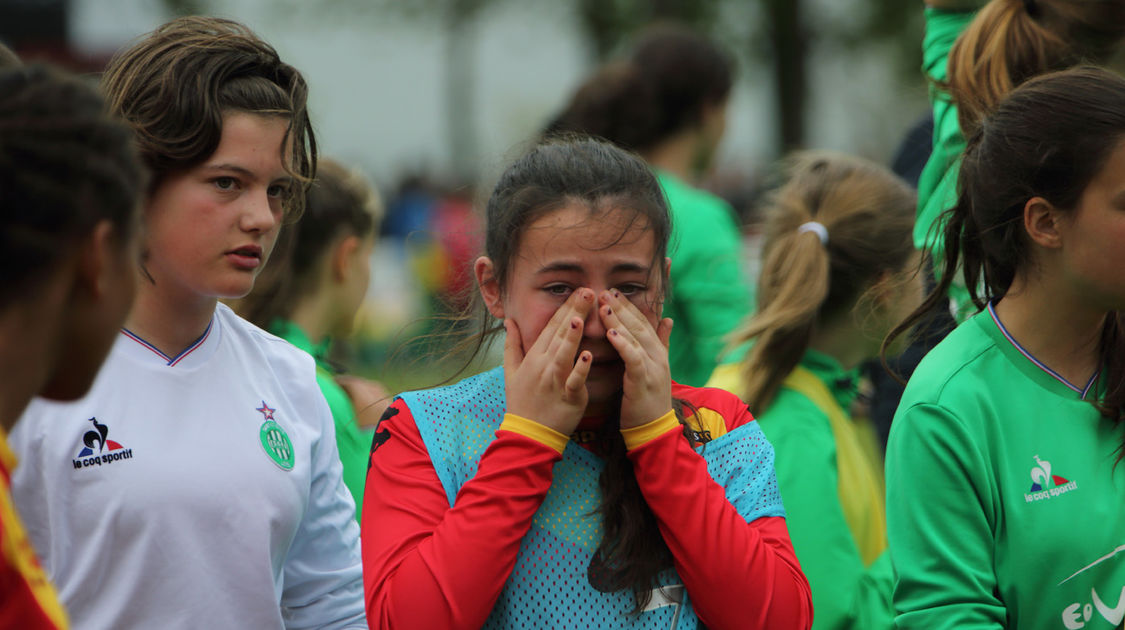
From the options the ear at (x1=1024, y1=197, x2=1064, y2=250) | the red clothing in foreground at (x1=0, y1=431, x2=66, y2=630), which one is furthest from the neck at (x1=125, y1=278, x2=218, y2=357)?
the ear at (x1=1024, y1=197, x2=1064, y2=250)

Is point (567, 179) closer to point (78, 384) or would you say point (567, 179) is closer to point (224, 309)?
point (224, 309)

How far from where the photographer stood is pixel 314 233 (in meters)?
4.27

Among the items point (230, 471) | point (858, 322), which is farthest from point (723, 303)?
point (230, 471)

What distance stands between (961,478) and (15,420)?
1.70 meters

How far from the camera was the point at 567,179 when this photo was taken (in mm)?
2572

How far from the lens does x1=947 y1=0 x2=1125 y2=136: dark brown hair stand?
341cm

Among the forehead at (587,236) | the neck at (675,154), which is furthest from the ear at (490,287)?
the neck at (675,154)

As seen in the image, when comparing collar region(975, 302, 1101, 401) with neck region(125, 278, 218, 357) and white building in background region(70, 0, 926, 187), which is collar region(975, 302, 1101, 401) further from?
white building in background region(70, 0, 926, 187)

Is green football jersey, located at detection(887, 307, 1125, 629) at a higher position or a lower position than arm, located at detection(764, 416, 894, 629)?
higher

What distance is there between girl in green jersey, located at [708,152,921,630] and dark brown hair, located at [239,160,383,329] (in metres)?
1.39

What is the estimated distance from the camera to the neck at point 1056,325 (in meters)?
2.58

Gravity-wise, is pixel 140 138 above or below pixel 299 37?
above

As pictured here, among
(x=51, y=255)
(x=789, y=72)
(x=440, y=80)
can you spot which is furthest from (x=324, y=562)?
(x=440, y=80)

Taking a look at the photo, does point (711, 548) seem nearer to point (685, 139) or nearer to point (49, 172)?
point (49, 172)
